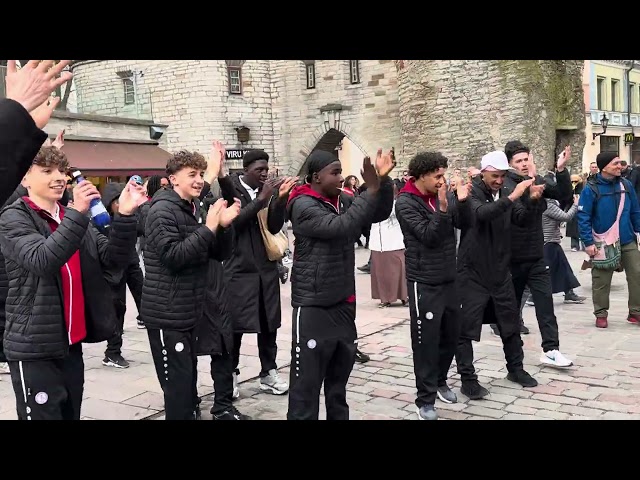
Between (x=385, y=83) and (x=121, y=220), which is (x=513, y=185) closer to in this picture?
(x=121, y=220)

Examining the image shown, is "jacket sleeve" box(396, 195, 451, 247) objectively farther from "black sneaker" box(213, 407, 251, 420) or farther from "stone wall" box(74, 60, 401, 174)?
"stone wall" box(74, 60, 401, 174)

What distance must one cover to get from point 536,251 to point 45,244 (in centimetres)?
452

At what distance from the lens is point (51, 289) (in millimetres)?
3258

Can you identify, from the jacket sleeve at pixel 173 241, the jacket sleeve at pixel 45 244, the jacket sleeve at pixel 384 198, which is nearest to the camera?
the jacket sleeve at pixel 45 244

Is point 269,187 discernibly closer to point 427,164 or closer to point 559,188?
point 427,164

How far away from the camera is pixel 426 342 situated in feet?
15.7

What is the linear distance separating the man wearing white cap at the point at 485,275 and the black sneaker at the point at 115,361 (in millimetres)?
3424

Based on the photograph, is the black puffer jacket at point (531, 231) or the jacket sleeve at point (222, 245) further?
the black puffer jacket at point (531, 231)

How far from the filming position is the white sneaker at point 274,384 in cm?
552

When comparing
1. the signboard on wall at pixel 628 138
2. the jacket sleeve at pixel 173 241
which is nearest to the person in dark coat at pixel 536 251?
the jacket sleeve at pixel 173 241

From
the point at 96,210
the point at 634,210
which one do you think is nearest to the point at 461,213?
the point at 96,210

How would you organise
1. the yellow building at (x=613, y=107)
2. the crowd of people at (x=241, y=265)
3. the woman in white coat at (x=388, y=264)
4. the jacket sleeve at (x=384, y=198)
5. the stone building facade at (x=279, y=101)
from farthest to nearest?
1. the yellow building at (x=613, y=107)
2. the stone building facade at (x=279, y=101)
3. the woman in white coat at (x=388, y=264)
4. the jacket sleeve at (x=384, y=198)
5. the crowd of people at (x=241, y=265)

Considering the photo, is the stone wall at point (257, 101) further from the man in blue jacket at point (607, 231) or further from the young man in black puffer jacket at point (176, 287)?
the young man in black puffer jacket at point (176, 287)
